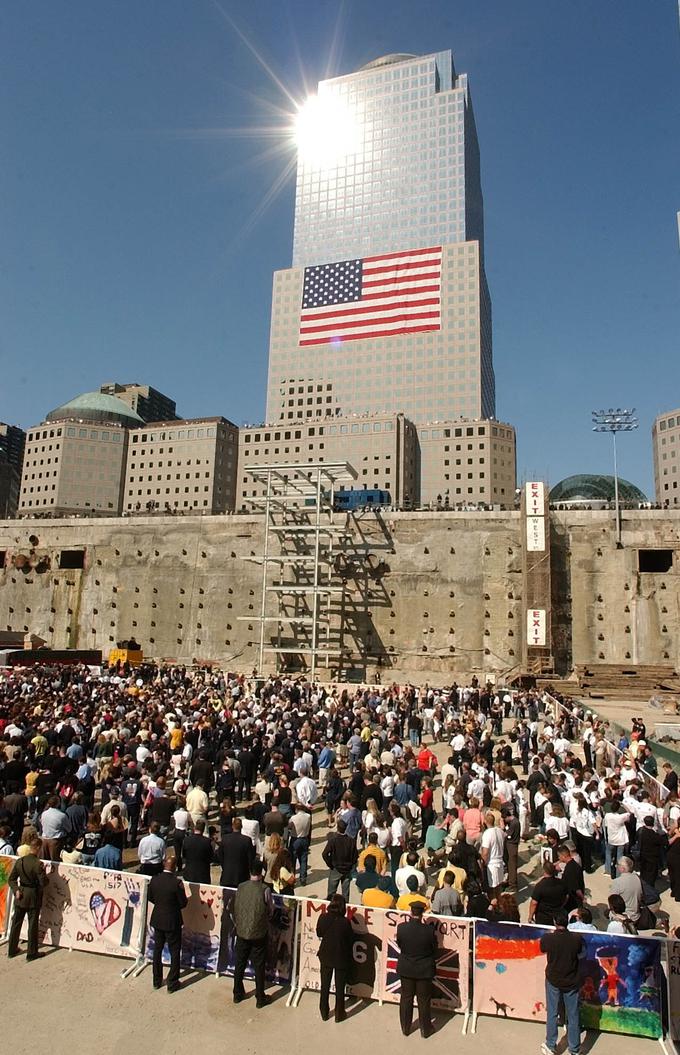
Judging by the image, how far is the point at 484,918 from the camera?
855 cm

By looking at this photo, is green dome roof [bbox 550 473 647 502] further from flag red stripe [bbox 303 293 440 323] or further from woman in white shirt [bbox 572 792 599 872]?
woman in white shirt [bbox 572 792 599 872]

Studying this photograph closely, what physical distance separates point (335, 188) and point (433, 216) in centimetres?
2560

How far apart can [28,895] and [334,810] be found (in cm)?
748

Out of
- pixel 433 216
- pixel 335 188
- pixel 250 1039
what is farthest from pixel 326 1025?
pixel 335 188

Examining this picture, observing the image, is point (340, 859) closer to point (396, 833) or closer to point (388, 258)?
point (396, 833)

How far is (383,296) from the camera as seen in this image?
412 feet

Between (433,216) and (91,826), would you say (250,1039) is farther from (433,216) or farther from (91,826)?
(433,216)

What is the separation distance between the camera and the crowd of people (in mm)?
9195

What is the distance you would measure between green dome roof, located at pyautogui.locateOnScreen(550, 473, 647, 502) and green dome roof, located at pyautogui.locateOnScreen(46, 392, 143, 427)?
306 ft

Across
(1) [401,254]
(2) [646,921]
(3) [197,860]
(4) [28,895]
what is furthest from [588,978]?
(1) [401,254]

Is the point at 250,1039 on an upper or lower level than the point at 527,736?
lower

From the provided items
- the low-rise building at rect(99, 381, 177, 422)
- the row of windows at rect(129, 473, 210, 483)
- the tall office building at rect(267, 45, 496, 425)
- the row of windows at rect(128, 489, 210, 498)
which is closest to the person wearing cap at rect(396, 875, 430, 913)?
the tall office building at rect(267, 45, 496, 425)

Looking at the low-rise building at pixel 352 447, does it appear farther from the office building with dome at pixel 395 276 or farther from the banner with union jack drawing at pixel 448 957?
the banner with union jack drawing at pixel 448 957

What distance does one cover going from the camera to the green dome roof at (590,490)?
114 meters
